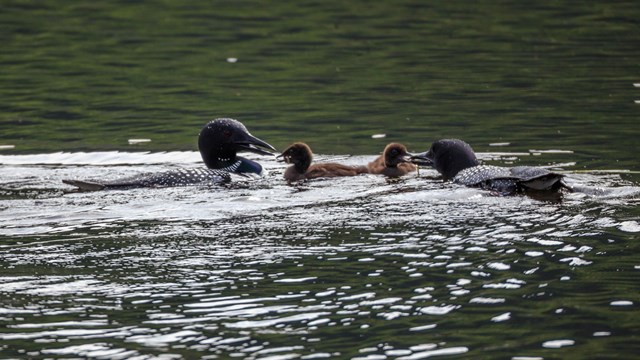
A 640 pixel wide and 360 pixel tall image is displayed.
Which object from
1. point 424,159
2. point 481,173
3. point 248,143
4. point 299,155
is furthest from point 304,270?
point 248,143

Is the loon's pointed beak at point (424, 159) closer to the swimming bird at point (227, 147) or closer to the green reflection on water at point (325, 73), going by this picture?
the swimming bird at point (227, 147)

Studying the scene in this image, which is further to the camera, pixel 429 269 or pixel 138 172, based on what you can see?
pixel 138 172

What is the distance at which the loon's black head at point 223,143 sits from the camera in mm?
13398

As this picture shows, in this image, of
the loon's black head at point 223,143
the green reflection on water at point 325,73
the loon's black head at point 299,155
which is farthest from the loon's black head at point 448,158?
the loon's black head at point 223,143

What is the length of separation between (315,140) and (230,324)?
8269 mm

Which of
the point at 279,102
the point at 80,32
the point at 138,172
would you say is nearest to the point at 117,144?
the point at 138,172

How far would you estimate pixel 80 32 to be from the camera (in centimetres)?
2581

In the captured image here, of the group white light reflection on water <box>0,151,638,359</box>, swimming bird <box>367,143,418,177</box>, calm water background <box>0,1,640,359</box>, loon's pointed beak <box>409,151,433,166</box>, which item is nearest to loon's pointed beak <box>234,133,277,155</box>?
calm water background <box>0,1,640,359</box>

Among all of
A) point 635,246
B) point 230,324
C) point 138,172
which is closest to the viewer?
point 230,324

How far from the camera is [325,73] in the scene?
68.7 feet

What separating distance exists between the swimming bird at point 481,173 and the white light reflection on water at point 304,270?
0.25 metres

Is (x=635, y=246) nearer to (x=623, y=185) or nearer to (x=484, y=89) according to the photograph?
(x=623, y=185)

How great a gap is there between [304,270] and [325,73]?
12.6m

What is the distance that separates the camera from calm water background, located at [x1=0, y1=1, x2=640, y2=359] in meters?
7.38
